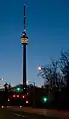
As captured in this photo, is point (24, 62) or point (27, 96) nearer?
point (27, 96)

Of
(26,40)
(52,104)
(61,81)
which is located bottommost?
(52,104)

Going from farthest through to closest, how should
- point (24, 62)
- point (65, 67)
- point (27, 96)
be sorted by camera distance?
point (24, 62) < point (27, 96) < point (65, 67)

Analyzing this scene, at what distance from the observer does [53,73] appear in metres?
121

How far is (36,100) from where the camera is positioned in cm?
11194

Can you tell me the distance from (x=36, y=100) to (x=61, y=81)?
10.3 meters

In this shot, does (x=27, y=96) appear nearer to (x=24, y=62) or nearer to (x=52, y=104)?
(x=52, y=104)

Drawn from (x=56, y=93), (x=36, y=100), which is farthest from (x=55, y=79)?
(x=56, y=93)

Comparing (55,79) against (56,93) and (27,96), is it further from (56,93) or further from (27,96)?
(56,93)

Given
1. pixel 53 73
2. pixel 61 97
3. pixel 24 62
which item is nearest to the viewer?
pixel 61 97

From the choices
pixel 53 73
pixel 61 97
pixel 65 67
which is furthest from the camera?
pixel 53 73

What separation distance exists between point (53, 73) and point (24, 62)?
6120cm

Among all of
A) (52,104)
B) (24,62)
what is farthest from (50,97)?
(24,62)

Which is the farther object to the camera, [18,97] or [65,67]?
[18,97]

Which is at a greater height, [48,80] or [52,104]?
[48,80]
